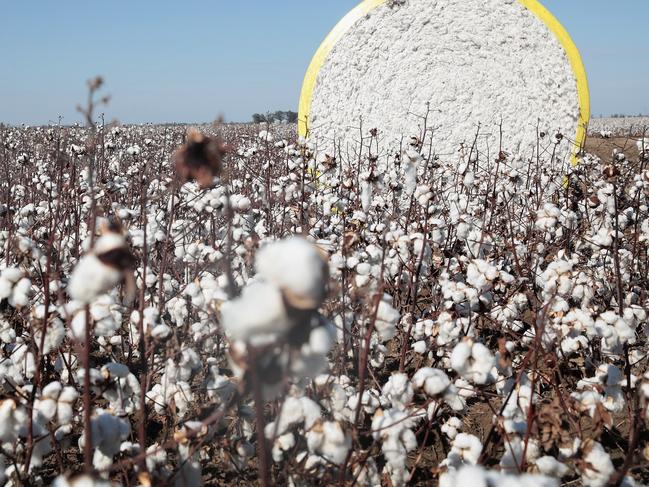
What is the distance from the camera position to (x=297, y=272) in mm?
846

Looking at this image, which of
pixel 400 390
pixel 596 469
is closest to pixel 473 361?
pixel 400 390

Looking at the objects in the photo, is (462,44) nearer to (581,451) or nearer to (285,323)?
(581,451)

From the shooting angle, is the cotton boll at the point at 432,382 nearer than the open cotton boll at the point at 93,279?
No

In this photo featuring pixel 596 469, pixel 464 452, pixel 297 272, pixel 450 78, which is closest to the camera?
pixel 297 272

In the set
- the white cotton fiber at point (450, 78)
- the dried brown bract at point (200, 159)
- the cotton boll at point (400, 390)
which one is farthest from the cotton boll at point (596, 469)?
the white cotton fiber at point (450, 78)

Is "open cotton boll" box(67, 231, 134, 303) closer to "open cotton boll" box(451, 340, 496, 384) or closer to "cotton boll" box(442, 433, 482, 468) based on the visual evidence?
"open cotton boll" box(451, 340, 496, 384)

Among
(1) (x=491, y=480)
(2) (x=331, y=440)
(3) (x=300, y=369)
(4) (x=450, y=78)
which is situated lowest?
(2) (x=331, y=440)

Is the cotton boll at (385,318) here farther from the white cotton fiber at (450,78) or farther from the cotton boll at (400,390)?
the white cotton fiber at (450,78)

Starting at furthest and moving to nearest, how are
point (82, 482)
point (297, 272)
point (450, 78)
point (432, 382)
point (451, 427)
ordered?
point (450, 78)
point (451, 427)
point (432, 382)
point (82, 482)
point (297, 272)

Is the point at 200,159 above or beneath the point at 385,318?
above

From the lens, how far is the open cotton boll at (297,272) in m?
0.85

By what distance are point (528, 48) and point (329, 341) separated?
728 centimetres

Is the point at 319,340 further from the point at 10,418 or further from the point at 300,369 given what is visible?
the point at 10,418

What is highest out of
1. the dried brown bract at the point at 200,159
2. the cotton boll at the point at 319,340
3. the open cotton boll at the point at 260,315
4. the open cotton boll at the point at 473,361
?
the dried brown bract at the point at 200,159
